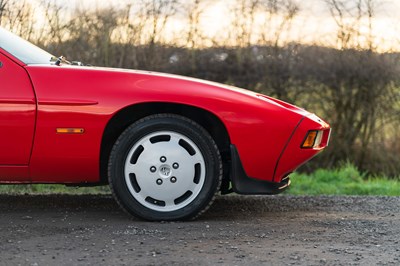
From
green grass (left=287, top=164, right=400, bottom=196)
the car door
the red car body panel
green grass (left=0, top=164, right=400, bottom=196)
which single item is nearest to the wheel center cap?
the red car body panel

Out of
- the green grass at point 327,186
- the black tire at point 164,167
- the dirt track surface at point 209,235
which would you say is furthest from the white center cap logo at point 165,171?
the green grass at point 327,186

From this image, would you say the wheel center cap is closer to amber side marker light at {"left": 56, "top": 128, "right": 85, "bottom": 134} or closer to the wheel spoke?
the wheel spoke

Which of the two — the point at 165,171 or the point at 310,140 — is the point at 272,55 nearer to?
the point at 310,140

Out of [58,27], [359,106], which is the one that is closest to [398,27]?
[359,106]

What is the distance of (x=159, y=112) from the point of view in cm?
593

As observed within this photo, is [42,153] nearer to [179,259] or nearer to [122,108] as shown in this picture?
[122,108]

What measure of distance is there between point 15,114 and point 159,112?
1.02 meters

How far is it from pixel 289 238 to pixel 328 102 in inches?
198

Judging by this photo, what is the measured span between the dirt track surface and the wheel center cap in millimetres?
344

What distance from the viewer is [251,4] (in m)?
10.2

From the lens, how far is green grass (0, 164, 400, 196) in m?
8.28

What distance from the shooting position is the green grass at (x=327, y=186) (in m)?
8.28

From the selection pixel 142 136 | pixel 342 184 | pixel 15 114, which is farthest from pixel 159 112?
pixel 342 184

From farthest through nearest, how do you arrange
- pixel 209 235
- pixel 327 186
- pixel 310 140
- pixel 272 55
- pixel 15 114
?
pixel 272 55
pixel 327 186
pixel 310 140
pixel 15 114
pixel 209 235
